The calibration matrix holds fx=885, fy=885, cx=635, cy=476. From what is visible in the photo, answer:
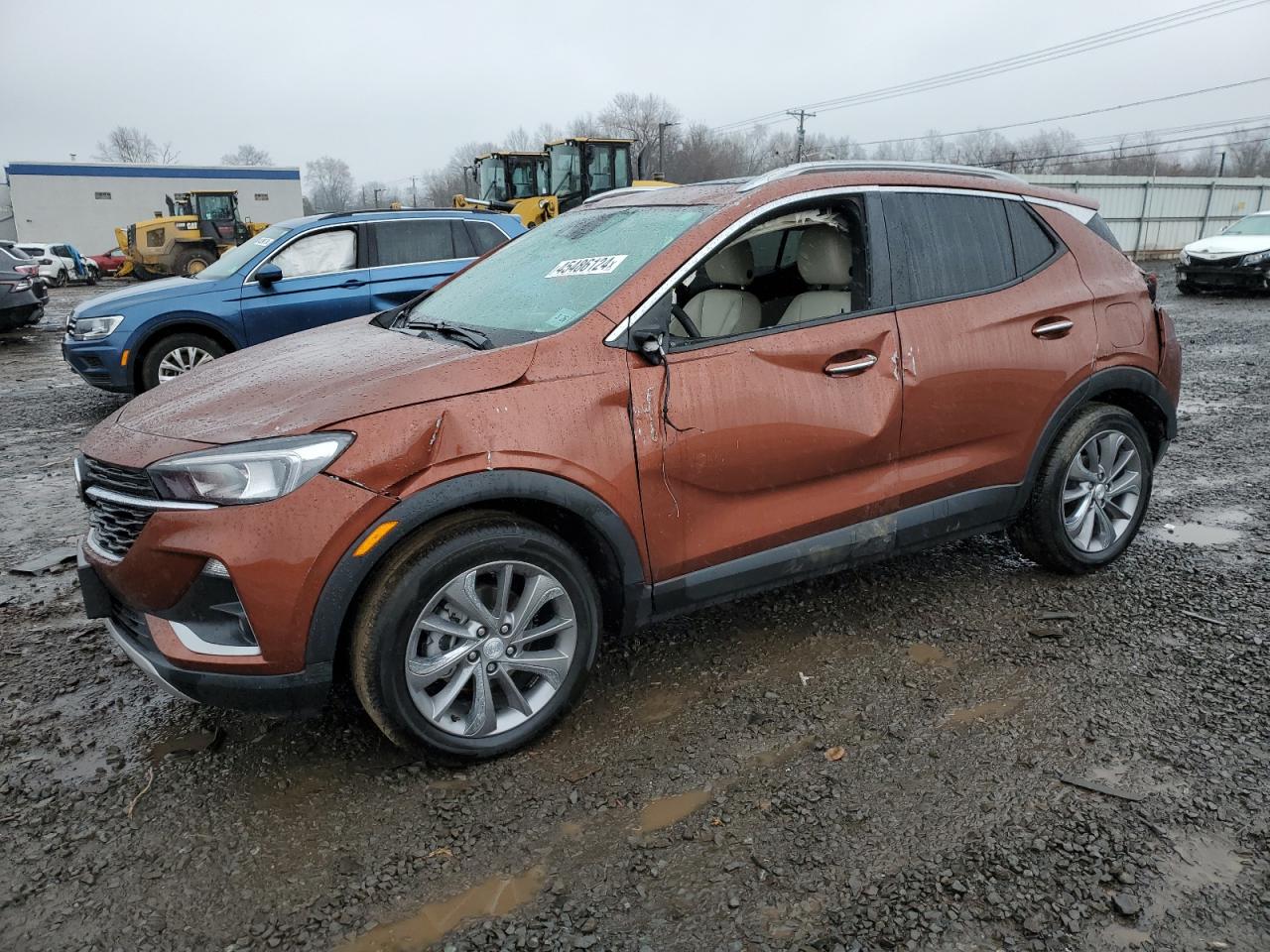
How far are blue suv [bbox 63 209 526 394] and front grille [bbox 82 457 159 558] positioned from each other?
5333 millimetres

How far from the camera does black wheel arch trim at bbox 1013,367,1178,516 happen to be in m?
3.79

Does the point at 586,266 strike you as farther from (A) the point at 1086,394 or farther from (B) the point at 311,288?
(B) the point at 311,288

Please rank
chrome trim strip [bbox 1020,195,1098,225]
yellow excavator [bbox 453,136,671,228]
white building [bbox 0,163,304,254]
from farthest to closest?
white building [bbox 0,163,304,254] → yellow excavator [bbox 453,136,671,228] → chrome trim strip [bbox 1020,195,1098,225]

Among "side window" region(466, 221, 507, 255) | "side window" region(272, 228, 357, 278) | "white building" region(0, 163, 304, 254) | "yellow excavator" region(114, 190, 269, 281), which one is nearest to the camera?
"side window" region(272, 228, 357, 278)

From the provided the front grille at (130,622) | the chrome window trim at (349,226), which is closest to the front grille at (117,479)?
the front grille at (130,622)

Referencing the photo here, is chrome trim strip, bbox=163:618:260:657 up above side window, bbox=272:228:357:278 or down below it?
below

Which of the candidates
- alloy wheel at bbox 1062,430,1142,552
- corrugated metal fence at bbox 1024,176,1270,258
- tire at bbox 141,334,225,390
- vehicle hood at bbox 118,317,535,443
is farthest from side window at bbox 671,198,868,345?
corrugated metal fence at bbox 1024,176,1270,258

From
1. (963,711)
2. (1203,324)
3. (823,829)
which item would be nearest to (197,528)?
(823,829)

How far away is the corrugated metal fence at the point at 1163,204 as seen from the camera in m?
25.8

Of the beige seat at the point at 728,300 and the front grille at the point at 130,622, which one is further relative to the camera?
the beige seat at the point at 728,300

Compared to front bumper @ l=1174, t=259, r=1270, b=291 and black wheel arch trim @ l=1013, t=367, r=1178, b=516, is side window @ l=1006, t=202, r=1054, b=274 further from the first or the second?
front bumper @ l=1174, t=259, r=1270, b=291

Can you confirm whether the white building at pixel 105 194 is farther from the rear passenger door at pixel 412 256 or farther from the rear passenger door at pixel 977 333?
the rear passenger door at pixel 977 333

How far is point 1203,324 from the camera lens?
1347cm

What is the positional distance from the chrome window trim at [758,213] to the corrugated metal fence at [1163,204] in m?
24.1
